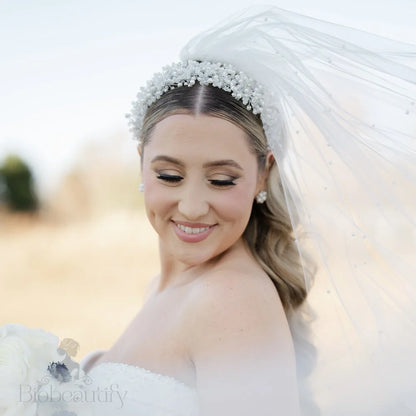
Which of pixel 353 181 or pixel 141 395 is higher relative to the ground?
pixel 353 181

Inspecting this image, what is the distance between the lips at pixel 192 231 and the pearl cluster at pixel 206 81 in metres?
0.49

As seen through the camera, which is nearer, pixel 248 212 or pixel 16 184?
pixel 248 212

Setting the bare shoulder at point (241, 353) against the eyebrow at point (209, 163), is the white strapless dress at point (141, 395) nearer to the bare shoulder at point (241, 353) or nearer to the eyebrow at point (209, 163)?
the bare shoulder at point (241, 353)

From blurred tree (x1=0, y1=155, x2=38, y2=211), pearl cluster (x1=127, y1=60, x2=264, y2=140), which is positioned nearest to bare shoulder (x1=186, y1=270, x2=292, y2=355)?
pearl cluster (x1=127, y1=60, x2=264, y2=140)

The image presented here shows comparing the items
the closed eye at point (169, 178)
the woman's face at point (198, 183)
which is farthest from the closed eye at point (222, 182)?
the closed eye at point (169, 178)

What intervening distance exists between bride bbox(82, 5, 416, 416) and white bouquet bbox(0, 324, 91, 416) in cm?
17

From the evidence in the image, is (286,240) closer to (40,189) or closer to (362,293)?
(362,293)

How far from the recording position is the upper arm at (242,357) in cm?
194

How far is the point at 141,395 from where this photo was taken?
85.0 inches

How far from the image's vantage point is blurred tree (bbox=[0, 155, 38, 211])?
16531 millimetres

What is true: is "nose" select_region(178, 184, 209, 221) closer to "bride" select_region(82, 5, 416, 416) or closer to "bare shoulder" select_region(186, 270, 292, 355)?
"bride" select_region(82, 5, 416, 416)

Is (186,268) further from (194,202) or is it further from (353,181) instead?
(353,181)

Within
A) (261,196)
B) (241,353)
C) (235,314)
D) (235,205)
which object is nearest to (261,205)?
(261,196)

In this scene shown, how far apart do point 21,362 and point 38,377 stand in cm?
8
